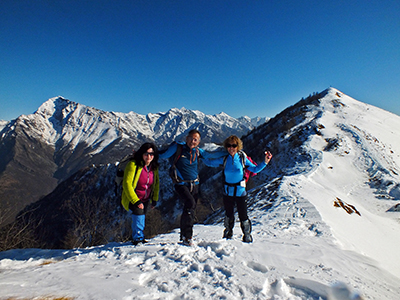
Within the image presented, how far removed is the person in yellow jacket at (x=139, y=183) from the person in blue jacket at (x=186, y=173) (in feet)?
1.46

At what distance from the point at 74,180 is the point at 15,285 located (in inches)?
4617

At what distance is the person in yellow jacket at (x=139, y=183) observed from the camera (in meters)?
5.04

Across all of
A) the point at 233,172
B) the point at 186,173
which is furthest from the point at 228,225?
the point at 186,173

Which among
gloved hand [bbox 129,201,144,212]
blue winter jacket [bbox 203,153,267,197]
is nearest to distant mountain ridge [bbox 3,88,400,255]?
gloved hand [bbox 129,201,144,212]

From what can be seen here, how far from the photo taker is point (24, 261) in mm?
4688

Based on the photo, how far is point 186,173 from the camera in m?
5.39

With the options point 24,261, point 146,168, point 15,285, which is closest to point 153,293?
point 15,285

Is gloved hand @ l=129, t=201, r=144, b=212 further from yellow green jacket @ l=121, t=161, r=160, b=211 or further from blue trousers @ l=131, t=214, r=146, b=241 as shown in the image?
blue trousers @ l=131, t=214, r=146, b=241

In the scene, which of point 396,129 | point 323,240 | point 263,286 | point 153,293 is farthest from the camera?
point 396,129

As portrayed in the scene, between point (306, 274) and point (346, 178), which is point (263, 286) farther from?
point (346, 178)

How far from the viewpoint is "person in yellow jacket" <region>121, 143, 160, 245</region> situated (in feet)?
16.5

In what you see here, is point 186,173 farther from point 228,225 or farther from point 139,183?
point 228,225

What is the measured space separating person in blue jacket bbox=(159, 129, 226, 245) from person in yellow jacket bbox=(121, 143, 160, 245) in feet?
1.46

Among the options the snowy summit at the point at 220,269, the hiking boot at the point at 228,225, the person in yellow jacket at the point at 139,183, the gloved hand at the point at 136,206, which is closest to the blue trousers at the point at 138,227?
the person in yellow jacket at the point at 139,183
